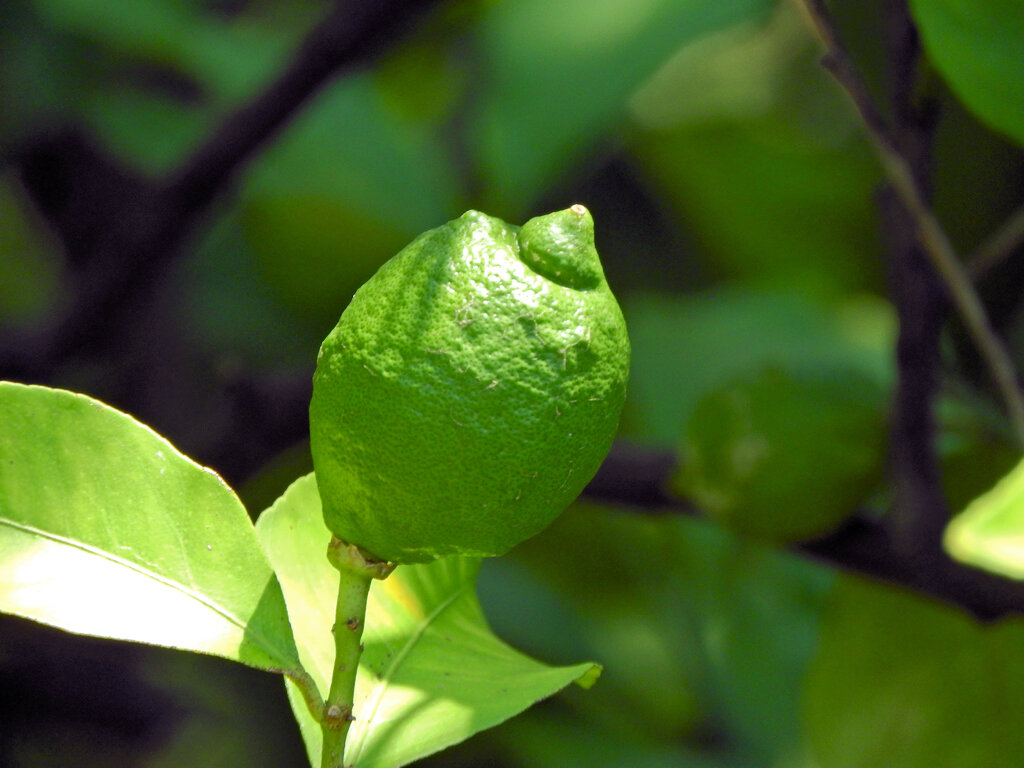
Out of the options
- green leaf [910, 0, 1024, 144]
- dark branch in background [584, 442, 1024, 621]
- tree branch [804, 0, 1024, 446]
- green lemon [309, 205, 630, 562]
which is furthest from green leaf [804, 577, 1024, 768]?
green lemon [309, 205, 630, 562]

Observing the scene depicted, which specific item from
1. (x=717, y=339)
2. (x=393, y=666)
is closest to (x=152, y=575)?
(x=393, y=666)

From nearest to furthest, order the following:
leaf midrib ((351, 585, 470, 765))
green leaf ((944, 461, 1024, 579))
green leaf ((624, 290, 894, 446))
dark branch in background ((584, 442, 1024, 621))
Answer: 1. green leaf ((944, 461, 1024, 579))
2. leaf midrib ((351, 585, 470, 765))
3. dark branch in background ((584, 442, 1024, 621))
4. green leaf ((624, 290, 894, 446))

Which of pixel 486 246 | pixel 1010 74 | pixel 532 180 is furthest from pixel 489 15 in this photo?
pixel 486 246

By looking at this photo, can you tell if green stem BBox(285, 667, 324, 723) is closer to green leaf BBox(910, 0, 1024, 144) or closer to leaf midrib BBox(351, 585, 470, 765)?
leaf midrib BBox(351, 585, 470, 765)

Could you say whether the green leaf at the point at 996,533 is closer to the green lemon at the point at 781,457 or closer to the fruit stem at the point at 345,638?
the fruit stem at the point at 345,638

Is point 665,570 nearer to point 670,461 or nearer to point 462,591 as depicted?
point 670,461
